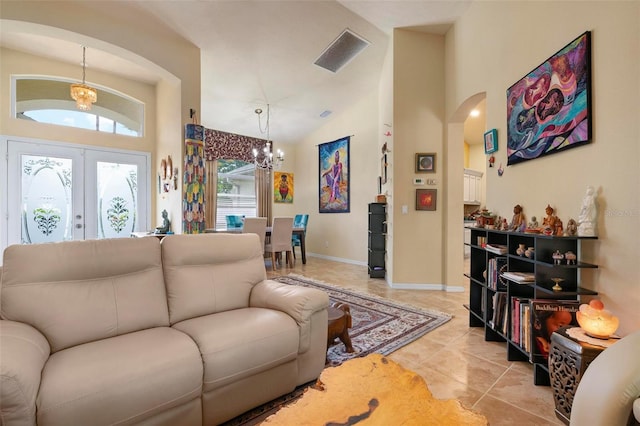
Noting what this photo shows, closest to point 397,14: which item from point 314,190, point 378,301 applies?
point 378,301

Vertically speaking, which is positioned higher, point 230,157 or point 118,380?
point 230,157

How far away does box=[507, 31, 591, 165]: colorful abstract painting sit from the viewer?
179 centimetres

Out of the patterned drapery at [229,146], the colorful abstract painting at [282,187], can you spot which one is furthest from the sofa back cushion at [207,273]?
the colorful abstract painting at [282,187]

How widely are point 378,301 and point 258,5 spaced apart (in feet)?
12.5

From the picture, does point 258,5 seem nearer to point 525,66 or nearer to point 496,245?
point 525,66

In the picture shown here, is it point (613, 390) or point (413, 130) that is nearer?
point (613, 390)

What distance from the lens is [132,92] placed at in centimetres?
521

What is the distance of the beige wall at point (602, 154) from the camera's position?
154 cm

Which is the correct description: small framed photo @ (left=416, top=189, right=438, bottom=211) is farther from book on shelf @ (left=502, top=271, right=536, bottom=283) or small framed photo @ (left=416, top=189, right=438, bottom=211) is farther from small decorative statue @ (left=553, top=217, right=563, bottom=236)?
small decorative statue @ (left=553, top=217, right=563, bottom=236)

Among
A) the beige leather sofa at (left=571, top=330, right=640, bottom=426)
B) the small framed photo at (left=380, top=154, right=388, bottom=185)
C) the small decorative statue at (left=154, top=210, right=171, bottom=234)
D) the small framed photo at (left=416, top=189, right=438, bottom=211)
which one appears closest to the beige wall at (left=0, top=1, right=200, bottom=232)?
the small decorative statue at (left=154, top=210, right=171, bottom=234)

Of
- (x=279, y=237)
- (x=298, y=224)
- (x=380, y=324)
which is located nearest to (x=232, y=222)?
(x=279, y=237)

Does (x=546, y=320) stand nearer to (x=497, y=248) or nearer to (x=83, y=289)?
(x=497, y=248)

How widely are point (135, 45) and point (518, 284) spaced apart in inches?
188

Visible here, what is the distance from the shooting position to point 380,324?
2.75 meters
